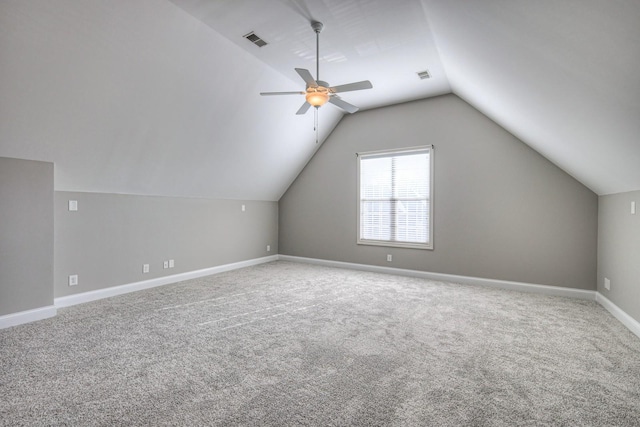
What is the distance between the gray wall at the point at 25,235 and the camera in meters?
3.18

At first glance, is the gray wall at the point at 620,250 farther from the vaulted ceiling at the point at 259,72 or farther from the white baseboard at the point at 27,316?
the white baseboard at the point at 27,316

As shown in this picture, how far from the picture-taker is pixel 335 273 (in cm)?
575

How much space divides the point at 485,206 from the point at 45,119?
576 cm

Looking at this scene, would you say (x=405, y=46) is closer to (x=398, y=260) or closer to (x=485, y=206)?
(x=485, y=206)

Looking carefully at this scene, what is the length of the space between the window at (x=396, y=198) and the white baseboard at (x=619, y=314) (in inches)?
88.9

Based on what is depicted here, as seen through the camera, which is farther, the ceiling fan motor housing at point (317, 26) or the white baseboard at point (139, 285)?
the white baseboard at point (139, 285)

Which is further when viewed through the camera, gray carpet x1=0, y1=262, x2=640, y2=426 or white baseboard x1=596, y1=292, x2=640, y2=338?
white baseboard x1=596, y1=292, x2=640, y2=338

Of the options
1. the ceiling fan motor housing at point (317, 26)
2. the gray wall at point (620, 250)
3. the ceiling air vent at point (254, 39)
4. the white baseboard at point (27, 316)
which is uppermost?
the ceiling air vent at point (254, 39)

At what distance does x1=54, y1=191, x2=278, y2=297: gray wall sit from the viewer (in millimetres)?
3883

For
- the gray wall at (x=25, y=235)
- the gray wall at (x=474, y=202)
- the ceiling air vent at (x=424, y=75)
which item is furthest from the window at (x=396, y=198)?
the gray wall at (x=25, y=235)

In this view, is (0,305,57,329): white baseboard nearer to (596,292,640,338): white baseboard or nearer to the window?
the window

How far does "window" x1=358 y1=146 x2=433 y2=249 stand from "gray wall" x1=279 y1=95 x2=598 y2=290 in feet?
0.50

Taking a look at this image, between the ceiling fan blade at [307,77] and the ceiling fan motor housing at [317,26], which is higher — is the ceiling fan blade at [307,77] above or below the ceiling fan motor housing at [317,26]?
below

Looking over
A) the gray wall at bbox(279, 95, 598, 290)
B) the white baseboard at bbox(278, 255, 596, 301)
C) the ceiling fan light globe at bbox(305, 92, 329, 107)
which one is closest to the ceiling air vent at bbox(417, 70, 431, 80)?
the gray wall at bbox(279, 95, 598, 290)
